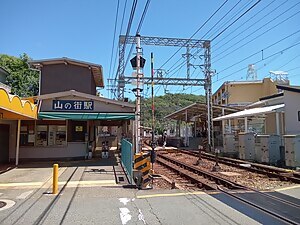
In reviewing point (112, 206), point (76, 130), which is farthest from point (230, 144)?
point (112, 206)

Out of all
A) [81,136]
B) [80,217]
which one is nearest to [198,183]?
[80,217]

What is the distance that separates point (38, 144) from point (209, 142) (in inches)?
604

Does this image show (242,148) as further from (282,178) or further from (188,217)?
(188,217)

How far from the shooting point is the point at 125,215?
20.9 feet

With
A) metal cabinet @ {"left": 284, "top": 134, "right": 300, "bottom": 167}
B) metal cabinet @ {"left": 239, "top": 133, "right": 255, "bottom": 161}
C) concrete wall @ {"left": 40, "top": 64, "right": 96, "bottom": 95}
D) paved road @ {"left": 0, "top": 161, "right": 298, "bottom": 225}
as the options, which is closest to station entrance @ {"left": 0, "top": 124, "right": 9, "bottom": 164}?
concrete wall @ {"left": 40, "top": 64, "right": 96, "bottom": 95}

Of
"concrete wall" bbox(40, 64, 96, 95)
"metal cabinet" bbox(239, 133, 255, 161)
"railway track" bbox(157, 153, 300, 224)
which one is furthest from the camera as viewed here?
"concrete wall" bbox(40, 64, 96, 95)

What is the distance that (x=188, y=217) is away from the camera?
20.5 feet

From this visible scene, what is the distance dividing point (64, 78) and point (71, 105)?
17.1 ft

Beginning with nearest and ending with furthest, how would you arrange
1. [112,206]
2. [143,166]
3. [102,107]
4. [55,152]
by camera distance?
[112,206]
[143,166]
[102,107]
[55,152]

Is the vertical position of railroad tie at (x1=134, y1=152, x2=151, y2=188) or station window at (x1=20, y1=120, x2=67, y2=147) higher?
station window at (x1=20, y1=120, x2=67, y2=147)

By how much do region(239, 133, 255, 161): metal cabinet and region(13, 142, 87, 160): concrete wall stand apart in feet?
32.6

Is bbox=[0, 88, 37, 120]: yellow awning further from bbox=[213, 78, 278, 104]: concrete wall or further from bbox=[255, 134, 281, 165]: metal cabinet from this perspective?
bbox=[213, 78, 278, 104]: concrete wall

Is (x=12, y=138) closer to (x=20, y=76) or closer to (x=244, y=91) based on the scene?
(x=20, y=76)

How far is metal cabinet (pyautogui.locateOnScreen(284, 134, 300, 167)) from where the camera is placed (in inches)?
532
